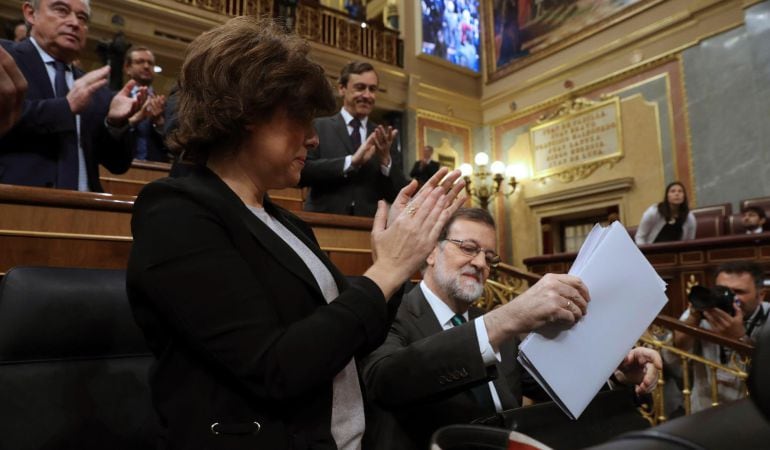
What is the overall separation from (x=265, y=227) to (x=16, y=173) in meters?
1.37

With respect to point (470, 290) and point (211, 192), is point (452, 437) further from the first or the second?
point (470, 290)

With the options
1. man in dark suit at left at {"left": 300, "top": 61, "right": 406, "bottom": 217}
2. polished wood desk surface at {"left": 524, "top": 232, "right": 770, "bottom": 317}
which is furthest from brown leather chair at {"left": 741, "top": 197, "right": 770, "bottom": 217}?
man in dark suit at left at {"left": 300, "top": 61, "right": 406, "bottom": 217}

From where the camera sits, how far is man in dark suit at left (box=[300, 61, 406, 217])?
2.46 m

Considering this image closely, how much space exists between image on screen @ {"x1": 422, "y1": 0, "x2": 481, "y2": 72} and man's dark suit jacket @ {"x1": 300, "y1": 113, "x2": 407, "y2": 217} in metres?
7.52

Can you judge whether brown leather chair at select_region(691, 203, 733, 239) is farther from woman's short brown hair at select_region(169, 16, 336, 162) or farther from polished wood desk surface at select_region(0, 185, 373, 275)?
woman's short brown hair at select_region(169, 16, 336, 162)

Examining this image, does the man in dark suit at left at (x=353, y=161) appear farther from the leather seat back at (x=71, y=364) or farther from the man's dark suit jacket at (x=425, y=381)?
the leather seat back at (x=71, y=364)

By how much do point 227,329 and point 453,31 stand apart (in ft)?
34.0

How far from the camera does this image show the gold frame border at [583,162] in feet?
26.7

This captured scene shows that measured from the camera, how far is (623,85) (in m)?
8.11

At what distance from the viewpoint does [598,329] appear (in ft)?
3.41

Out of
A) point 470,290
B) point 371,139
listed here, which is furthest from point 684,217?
point 470,290

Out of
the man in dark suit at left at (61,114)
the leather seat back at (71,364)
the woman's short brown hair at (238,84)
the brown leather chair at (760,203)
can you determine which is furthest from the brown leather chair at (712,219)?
the leather seat back at (71,364)

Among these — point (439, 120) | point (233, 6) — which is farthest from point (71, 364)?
Result: point (439, 120)

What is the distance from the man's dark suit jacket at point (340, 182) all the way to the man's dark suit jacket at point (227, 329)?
5.39ft
